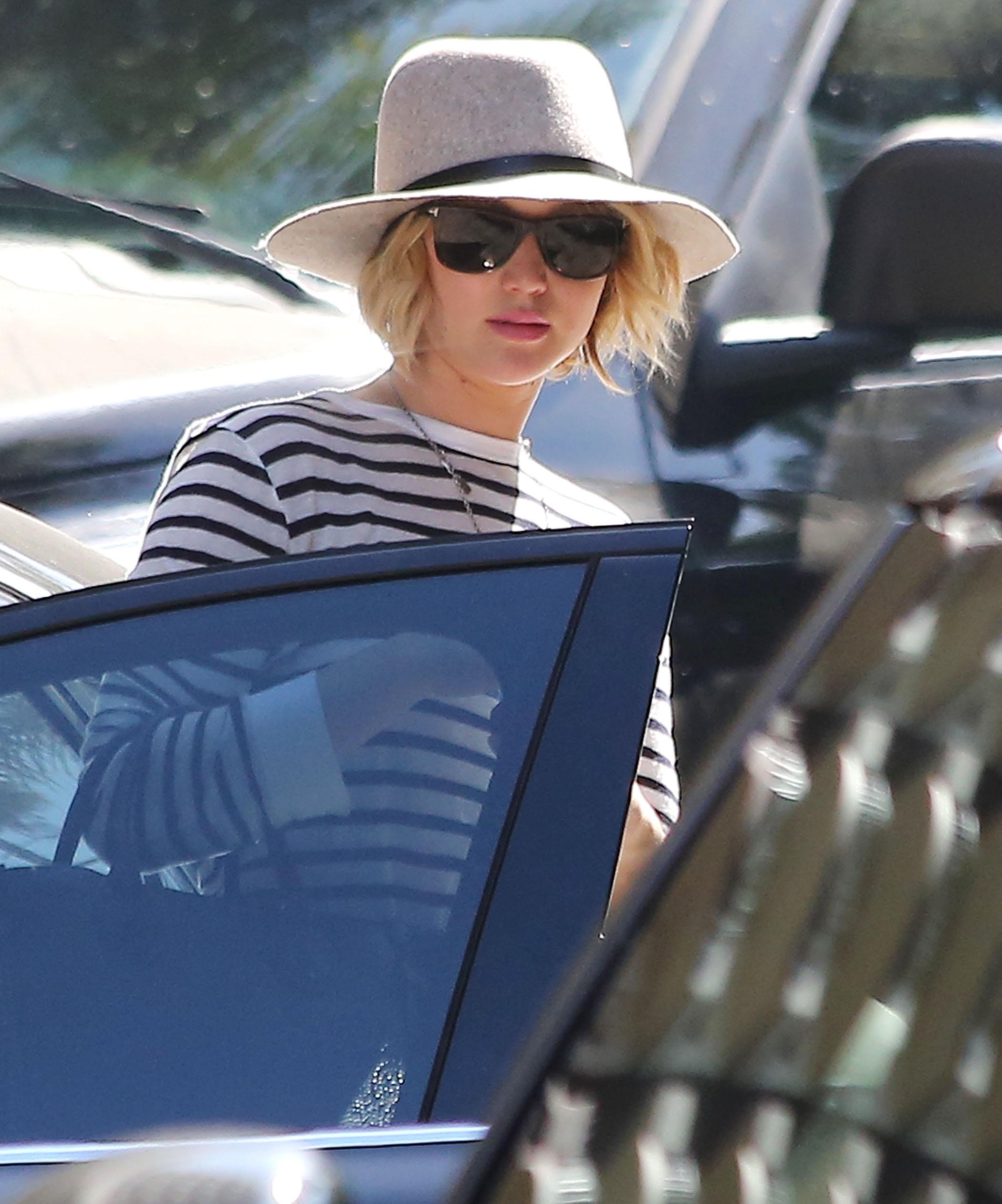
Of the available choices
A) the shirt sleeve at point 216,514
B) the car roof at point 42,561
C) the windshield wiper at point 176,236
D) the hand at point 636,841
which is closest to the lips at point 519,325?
the shirt sleeve at point 216,514

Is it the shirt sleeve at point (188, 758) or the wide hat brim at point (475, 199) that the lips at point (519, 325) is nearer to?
the wide hat brim at point (475, 199)

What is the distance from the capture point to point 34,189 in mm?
3379

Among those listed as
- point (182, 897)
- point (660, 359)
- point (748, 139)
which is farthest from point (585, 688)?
point (748, 139)

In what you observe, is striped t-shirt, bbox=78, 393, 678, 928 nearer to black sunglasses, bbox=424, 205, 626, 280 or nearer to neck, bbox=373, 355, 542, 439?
neck, bbox=373, 355, 542, 439

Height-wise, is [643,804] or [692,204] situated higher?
[692,204]

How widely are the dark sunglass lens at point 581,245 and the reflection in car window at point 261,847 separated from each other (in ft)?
2.52

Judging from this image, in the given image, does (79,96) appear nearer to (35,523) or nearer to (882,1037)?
(35,523)

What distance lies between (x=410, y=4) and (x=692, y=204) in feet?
4.19

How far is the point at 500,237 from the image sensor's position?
7.15 feet

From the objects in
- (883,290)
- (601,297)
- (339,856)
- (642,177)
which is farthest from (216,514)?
(883,290)

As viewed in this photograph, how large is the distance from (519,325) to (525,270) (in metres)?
0.06

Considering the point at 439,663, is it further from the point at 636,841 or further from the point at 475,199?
the point at 475,199

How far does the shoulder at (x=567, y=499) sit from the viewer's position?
2.16m

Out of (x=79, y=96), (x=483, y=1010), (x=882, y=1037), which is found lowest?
(x=483, y=1010)
